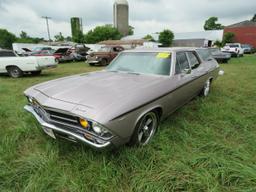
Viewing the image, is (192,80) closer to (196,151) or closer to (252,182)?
(196,151)

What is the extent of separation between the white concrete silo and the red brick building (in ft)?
138

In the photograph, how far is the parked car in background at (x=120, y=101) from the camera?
183cm

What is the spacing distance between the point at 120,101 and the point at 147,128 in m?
0.84

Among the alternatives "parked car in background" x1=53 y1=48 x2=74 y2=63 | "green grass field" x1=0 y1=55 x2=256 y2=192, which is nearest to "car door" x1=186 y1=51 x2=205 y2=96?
"green grass field" x1=0 y1=55 x2=256 y2=192

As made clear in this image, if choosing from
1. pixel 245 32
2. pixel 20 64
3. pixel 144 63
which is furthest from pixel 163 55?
pixel 245 32

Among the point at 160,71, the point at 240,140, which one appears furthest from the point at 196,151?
the point at 160,71

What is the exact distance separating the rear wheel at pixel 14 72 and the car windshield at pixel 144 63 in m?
6.74

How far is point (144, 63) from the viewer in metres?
3.18

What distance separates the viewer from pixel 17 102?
4.51 metres

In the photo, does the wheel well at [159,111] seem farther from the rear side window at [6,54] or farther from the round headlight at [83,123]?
the rear side window at [6,54]

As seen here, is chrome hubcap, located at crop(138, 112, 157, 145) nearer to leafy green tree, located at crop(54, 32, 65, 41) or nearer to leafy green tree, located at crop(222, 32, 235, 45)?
leafy green tree, located at crop(222, 32, 235, 45)

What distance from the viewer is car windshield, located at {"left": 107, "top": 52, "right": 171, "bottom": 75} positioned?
9.78 feet

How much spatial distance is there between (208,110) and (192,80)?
81 cm

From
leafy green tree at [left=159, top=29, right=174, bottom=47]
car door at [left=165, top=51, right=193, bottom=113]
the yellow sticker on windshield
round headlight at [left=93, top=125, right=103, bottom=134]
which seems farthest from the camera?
leafy green tree at [left=159, top=29, right=174, bottom=47]
